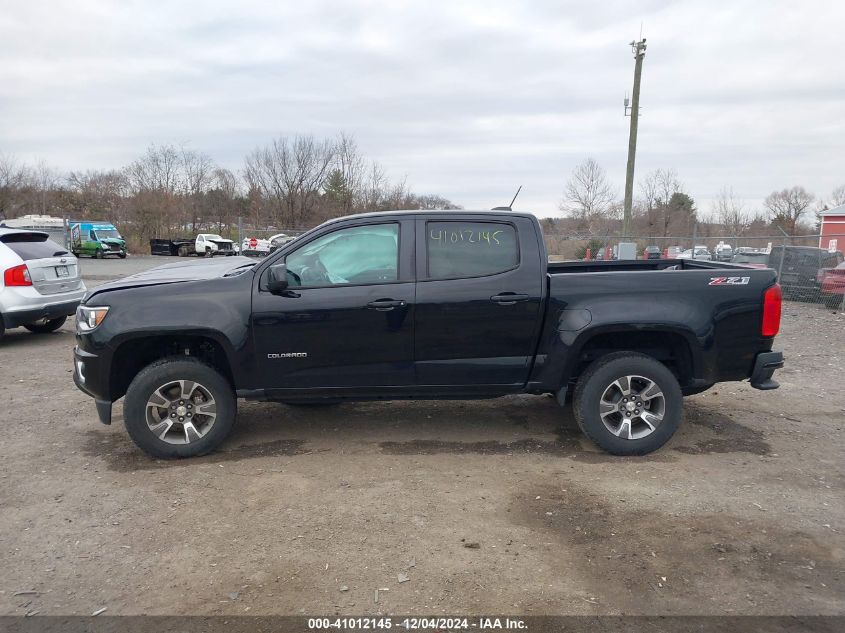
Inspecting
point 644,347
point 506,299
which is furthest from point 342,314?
point 644,347

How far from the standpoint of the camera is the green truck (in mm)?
34438

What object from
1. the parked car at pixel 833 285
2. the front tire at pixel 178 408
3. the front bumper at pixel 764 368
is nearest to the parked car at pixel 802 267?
the parked car at pixel 833 285

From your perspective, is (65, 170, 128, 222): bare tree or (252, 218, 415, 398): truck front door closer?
(252, 218, 415, 398): truck front door

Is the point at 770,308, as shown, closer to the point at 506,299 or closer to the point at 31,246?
the point at 506,299

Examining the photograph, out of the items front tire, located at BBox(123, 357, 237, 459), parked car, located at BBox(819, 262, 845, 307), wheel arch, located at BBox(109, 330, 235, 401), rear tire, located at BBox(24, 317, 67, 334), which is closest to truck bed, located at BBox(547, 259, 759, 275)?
wheel arch, located at BBox(109, 330, 235, 401)

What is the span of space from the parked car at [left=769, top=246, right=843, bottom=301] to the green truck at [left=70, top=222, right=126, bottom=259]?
1268 inches

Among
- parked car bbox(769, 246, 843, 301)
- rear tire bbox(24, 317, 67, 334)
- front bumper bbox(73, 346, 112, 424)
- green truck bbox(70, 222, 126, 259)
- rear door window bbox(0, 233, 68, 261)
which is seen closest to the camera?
front bumper bbox(73, 346, 112, 424)

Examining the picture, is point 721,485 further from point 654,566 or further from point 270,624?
point 270,624

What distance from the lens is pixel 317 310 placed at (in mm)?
4816

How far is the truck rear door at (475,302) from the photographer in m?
4.89

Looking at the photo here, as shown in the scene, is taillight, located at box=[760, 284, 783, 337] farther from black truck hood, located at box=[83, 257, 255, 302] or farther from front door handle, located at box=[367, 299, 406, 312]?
black truck hood, located at box=[83, 257, 255, 302]

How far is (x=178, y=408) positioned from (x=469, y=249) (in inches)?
100

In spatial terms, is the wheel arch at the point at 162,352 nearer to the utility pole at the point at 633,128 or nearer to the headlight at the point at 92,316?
the headlight at the point at 92,316

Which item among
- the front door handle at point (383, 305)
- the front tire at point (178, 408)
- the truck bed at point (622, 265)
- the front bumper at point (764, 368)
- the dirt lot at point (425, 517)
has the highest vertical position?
the truck bed at point (622, 265)
